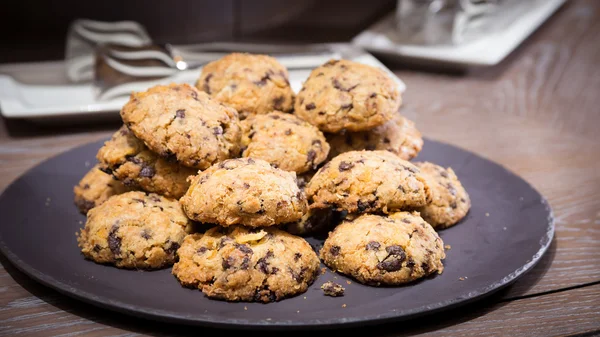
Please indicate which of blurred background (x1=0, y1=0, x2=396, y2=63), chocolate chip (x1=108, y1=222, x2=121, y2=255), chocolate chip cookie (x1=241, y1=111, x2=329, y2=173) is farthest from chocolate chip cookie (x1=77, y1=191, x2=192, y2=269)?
blurred background (x1=0, y1=0, x2=396, y2=63)

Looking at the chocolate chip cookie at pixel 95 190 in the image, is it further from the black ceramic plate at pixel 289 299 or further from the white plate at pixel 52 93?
the white plate at pixel 52 93

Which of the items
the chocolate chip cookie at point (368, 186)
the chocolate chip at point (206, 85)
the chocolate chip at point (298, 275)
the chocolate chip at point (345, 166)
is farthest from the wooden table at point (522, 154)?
the chocolate chip at point (206, 85)

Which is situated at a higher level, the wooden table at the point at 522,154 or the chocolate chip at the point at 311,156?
the chocolate chip at the point at 311,156

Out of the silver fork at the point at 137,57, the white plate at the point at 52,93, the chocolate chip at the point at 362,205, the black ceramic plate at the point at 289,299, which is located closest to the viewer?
the black ceramic plate at the point at 289,299

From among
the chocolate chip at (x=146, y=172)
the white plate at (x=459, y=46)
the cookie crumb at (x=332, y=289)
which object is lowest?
the white plate at (x=459, y=46)

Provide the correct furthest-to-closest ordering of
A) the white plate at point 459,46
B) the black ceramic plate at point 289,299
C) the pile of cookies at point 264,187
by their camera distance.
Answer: the white plate at point 459,46 < the pile of cookies at point 264,187 < the black ceramic plate at point 289,299

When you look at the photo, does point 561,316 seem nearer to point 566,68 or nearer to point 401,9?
point 401,9

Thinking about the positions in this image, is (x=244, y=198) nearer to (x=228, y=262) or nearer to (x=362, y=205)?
(x=228, y=262)
